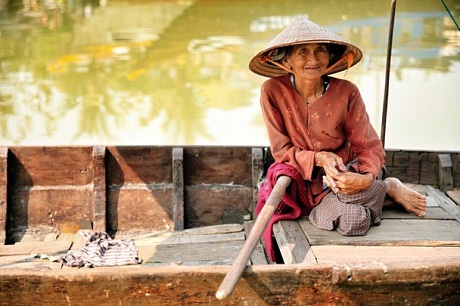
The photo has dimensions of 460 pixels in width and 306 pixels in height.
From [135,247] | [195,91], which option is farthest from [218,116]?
[135,247]

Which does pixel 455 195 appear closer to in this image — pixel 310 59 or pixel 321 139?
pixel 321 139

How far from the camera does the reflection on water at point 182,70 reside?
21.0ft

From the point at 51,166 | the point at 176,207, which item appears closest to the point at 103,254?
the point at 176,207

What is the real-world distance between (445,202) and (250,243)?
51.9 inches

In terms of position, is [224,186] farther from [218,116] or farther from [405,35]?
[405,35]

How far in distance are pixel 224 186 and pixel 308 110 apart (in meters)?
0.84

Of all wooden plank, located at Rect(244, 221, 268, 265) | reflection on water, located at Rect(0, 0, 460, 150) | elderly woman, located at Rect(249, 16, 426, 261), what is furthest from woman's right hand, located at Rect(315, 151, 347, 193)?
reflection on water, located at Rect(0, 0, 460, 150)

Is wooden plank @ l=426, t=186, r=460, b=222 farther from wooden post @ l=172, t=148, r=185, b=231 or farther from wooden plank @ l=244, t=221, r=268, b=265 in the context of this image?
wooden post @ l=172, t=148, r=185, b=231

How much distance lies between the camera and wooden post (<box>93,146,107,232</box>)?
3.14m

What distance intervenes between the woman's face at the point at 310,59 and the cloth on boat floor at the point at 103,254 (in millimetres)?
1036

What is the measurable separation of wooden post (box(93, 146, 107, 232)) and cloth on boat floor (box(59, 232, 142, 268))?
0.15 metres

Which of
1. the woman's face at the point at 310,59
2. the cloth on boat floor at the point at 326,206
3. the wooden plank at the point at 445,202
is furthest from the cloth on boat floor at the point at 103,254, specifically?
the wooden plank at the point at 445,202

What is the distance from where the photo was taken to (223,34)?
10125mm

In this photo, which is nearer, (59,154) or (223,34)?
(59,154)
